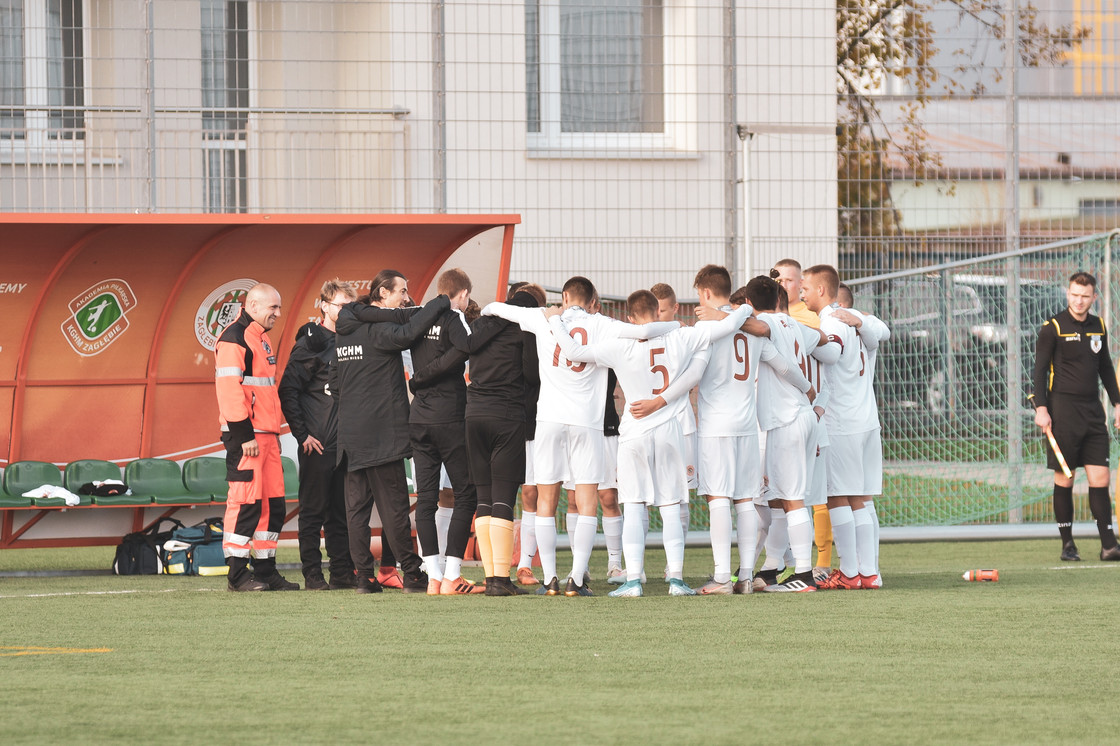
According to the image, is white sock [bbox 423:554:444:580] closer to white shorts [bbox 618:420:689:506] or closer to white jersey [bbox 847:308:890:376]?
white shorts [bbox 618:420:689:506]

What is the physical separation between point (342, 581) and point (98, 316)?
295 cm

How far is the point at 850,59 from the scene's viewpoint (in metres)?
13.0

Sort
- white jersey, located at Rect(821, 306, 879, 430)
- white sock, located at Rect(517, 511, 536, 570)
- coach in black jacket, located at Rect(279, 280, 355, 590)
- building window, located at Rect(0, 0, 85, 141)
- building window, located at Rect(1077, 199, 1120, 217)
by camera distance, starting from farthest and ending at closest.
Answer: building window, located at Rect(1077, 199, 1120, 217) → building window, located at Rect(0, 0, 85, 141) → white sock, located at Rect(517, 511, 536, 570) → coach in black jacket, located at Rect(279, 280, 355, 590) → white jersey, located at Rect(821, 306, 879, 430)

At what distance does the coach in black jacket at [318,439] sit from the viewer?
8656 mm

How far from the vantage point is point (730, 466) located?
7867 millimetres

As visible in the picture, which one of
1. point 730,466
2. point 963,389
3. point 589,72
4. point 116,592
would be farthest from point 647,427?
point 589,72

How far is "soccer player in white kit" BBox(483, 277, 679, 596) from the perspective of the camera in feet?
25.7

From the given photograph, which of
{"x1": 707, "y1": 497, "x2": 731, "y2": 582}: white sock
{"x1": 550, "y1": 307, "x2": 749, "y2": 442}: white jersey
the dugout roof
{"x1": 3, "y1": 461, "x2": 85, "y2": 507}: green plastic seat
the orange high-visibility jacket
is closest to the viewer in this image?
{"x1": 550, "y1": 307, "x2": 749, "y2": 442}: white jersey

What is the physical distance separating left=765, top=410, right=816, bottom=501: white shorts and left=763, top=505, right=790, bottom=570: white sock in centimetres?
40

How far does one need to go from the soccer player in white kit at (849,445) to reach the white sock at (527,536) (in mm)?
1840

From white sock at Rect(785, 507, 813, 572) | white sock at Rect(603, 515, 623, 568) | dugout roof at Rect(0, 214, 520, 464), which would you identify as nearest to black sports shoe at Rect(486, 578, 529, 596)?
white sock at Rect(603, 515, 623, 568)

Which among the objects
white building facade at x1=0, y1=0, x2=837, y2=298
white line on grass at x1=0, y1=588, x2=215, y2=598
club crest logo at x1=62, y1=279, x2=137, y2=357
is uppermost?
white building facade at x1=0, y1=0, x2=837, y2=298

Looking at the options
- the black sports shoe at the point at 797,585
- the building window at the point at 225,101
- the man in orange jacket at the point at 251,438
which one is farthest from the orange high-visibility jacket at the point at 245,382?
the building window at the point at 225,101

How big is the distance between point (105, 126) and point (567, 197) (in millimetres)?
3725
